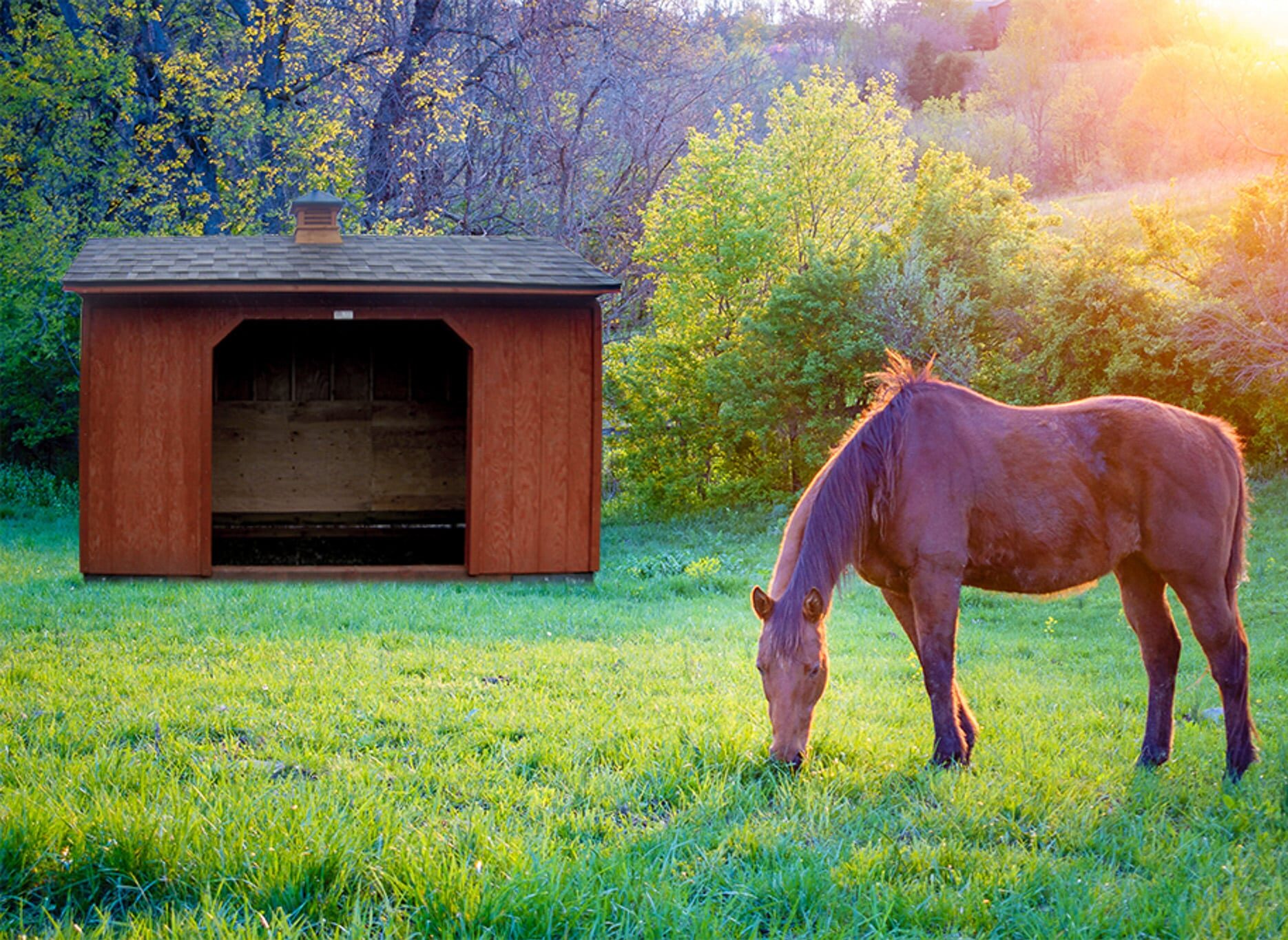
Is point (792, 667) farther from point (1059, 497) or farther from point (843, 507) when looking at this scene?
point (1059, 497)

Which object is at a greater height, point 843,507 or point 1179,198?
point 1179,198

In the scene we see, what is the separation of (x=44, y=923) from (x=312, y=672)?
307 cm

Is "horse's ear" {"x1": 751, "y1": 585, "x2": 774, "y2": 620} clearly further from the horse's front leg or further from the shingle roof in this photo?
the shingle roof

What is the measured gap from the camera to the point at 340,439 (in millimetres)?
13234

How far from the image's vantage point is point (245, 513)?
13.0 m

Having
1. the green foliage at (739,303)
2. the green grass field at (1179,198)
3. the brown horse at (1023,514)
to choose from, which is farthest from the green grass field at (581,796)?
the green grass field at (1179,198)

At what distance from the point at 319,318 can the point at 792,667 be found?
735 centimetres

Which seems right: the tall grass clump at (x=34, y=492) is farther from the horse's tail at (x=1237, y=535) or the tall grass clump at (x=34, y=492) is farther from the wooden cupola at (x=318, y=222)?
the horse's tail at (x=1237, y=535)

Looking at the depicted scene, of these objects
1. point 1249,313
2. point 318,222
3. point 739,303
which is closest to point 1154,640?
point 318,222

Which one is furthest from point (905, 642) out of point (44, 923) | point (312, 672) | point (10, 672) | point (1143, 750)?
point (44, 923)

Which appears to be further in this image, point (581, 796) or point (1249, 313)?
point (1249, 313)

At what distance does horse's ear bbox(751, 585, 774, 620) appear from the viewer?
3871 millimetres

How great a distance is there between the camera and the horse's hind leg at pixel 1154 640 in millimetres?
4398

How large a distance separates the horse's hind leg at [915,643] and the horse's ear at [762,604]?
28.6 inches
